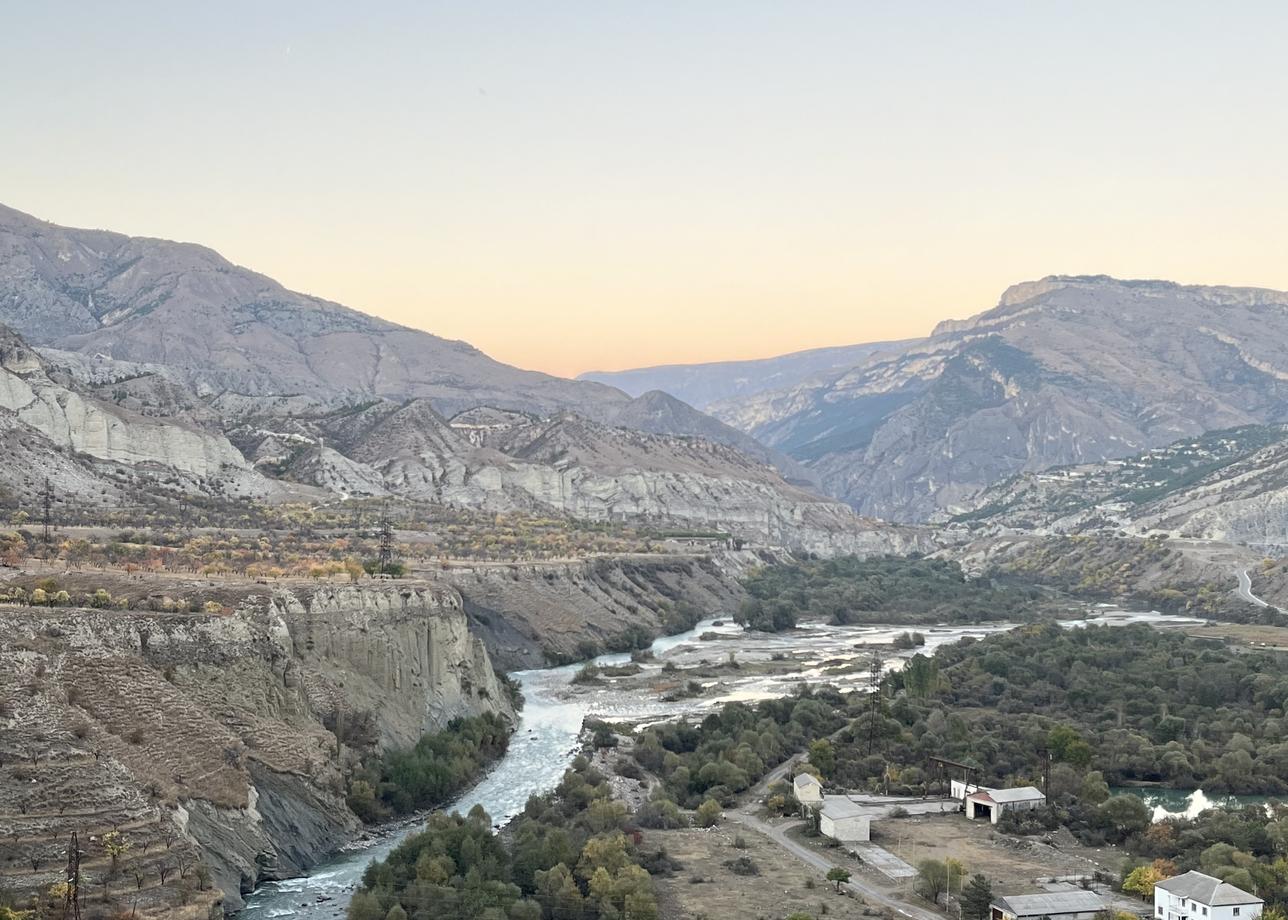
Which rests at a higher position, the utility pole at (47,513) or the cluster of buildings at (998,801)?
the utility pole at (47,513)

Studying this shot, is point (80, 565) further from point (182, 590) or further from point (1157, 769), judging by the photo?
point (1157, 769)

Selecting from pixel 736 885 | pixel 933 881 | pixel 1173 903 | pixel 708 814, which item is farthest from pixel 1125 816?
pixel 736 885

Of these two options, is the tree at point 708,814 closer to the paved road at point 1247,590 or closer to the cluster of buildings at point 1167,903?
the cluster of buildings at point 1167,903

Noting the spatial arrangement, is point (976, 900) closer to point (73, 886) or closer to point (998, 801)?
point (998, 801)

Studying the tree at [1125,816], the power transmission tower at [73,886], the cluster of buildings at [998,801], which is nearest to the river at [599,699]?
the power transmission tower at [73,886]

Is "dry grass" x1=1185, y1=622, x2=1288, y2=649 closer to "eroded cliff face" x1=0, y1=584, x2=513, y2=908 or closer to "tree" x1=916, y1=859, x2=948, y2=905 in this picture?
"tree" x1=916, y1=859, x2=948, y2=905

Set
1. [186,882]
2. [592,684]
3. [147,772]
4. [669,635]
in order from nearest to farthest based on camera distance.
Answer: [186,882], [147,772], [592,684], [669,635]

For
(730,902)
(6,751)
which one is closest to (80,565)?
(6,751)
